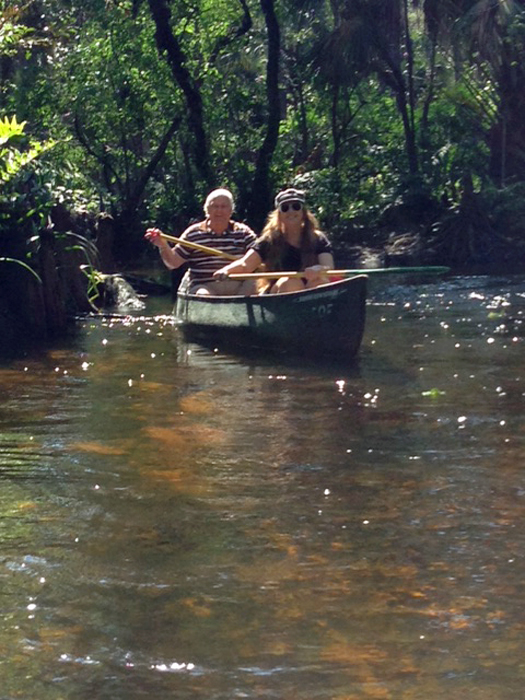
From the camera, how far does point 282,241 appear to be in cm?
1171

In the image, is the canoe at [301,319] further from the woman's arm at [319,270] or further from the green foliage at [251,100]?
the green foliage at [251,100]

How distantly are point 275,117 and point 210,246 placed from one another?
12.3 metres

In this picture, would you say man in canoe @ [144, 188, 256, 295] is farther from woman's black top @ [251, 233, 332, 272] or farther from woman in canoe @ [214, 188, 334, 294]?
woman's black top @ [251, 233, 332, 272]

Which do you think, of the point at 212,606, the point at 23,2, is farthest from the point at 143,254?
the point at 212,606

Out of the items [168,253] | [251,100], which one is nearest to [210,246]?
[168,253]

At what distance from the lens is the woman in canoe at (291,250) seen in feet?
37.4

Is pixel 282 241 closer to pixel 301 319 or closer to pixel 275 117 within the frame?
pixel 301 319

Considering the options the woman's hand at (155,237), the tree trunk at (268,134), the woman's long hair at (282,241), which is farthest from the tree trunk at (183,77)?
the woman's long hair at (282,241)

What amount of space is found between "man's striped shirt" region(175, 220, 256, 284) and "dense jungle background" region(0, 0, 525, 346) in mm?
8155

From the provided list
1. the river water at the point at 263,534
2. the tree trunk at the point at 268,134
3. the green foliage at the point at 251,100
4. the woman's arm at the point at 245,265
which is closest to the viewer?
the river water at the point at 263,534

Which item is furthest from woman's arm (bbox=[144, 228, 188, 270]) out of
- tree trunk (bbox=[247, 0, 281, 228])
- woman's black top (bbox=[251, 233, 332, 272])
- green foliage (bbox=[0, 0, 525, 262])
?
tree trunk (bbox=[247, 0, 281, 228])

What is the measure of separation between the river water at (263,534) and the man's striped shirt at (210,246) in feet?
8.85

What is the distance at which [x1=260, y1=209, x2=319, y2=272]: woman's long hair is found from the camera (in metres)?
11.6

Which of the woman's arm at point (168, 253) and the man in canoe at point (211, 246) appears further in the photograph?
the man in canoe at point (211, 246)
